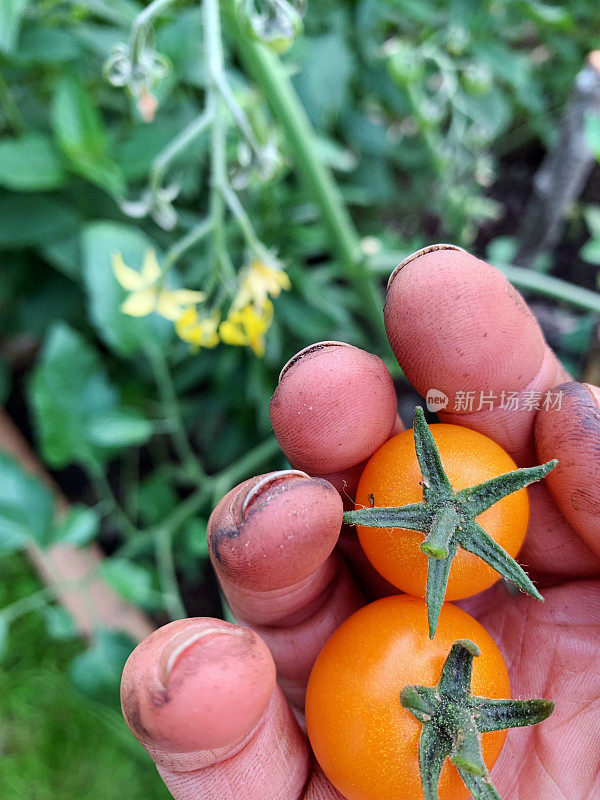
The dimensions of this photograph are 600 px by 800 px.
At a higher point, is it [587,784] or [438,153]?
[438,153]

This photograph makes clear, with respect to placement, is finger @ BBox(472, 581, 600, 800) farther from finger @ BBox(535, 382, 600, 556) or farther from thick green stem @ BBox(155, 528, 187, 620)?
thick green stem @ BBox(155, 528, 187, 620)

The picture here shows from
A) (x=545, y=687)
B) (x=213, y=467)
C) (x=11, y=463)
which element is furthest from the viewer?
(x=213, y=467)

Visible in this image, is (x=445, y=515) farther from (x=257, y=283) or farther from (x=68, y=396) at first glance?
(x=68, y=396)

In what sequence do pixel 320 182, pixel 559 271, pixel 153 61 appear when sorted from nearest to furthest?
pixel 153 61 < pixel 320 182 < pixel 559 271

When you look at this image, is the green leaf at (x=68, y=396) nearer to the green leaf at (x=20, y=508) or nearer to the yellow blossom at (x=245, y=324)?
the green leaf at (x=20, y=508)

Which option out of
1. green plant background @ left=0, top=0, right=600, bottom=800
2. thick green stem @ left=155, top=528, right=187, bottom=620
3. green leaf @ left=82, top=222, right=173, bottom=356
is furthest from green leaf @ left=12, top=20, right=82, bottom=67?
thick green stem @ left=155, top=528, right=187, bottom=620

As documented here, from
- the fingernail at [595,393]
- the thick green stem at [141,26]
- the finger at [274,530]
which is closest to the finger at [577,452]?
the fingernail at [595,393]

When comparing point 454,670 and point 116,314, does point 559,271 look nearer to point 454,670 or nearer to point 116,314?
point 116,314

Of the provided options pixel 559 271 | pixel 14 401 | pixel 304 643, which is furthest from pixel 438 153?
pixel 14 401
